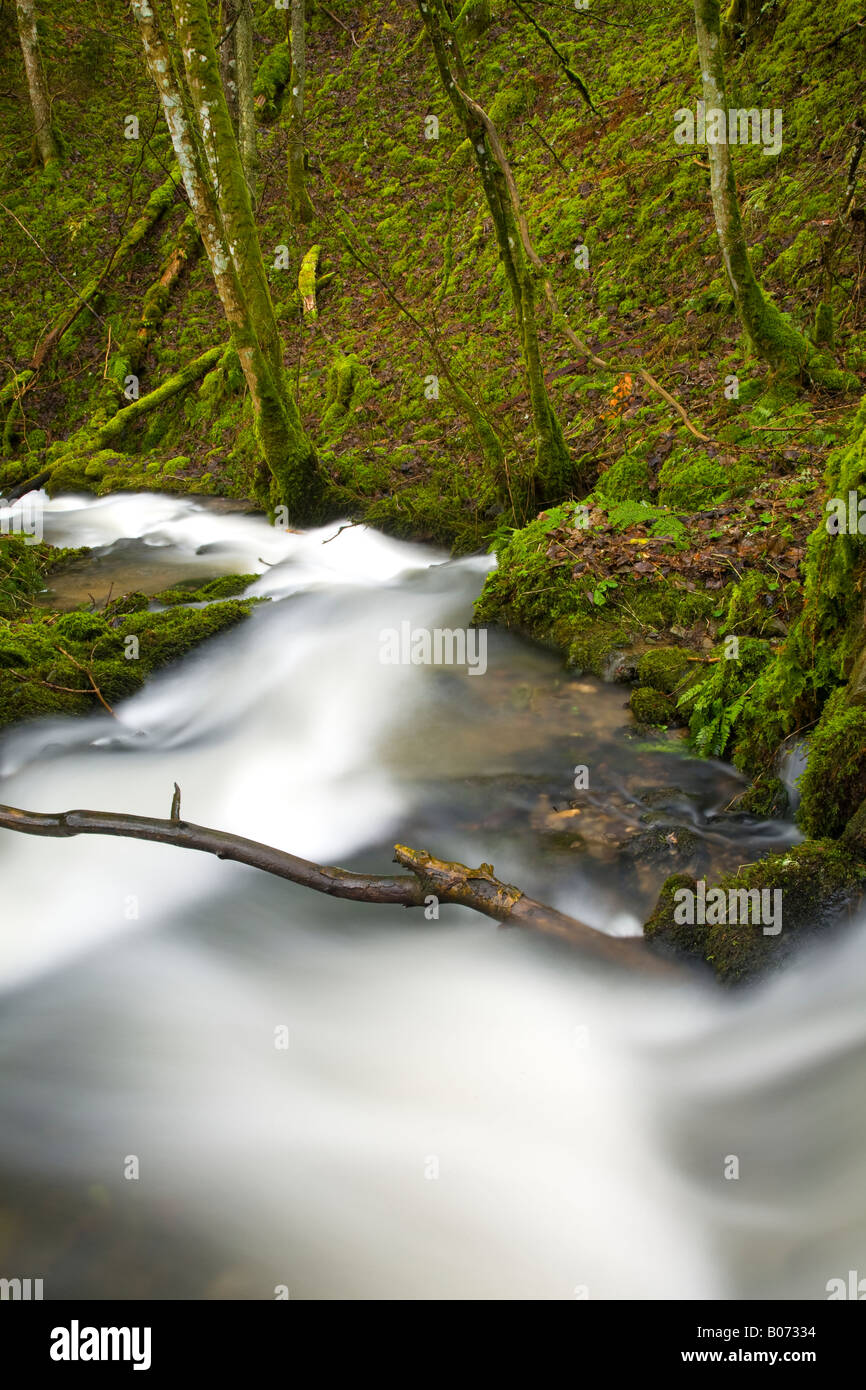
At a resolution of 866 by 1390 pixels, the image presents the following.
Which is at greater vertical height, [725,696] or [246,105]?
[246,105]

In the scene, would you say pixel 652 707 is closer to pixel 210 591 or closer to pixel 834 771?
pixel 834 771

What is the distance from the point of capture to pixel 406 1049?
4027 mm

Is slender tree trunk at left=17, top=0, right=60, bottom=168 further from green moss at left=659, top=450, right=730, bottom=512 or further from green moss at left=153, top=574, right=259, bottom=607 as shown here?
green moss at left=659, top=450, right=730, bottom=512

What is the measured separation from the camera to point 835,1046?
3.84m

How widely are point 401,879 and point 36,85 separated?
822 inches

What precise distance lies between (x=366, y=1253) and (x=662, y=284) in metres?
10.2

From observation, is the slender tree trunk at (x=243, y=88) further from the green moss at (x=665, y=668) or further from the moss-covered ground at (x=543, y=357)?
the green moss at (x=665, y=668)

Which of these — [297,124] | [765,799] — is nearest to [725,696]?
[765,799]

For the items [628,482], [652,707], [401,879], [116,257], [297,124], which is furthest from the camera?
[116,257]

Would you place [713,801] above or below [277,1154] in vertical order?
above

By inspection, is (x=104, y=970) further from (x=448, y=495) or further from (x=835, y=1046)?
(x=448, y=495)

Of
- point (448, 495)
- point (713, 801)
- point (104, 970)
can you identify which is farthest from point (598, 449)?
point (104, 970)

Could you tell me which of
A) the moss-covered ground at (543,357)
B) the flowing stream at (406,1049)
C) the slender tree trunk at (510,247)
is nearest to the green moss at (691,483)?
the moss-covered ground at (543,357)

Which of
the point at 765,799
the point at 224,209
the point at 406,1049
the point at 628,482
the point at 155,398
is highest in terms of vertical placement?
the point at 155,398
